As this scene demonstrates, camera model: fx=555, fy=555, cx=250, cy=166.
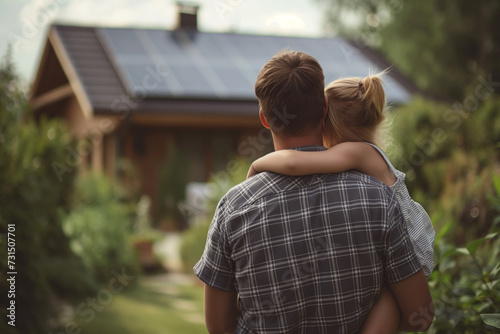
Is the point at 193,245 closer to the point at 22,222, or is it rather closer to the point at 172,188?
the point at 22,222

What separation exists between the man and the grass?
371 centimetres

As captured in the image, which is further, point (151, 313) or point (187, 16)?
point (187, 16)

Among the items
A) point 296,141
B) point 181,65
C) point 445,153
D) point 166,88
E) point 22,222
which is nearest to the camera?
point 296,141

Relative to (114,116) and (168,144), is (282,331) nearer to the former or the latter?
(114,116)

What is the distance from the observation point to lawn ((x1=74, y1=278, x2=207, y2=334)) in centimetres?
534

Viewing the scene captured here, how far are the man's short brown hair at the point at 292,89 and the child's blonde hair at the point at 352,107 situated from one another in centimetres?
20

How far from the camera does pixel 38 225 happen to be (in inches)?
161

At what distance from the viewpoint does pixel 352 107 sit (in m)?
1.90

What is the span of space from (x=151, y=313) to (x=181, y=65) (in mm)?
7893

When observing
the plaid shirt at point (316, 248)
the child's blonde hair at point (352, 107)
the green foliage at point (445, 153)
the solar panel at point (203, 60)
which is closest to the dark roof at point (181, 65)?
the solar panel at point (203, 60)

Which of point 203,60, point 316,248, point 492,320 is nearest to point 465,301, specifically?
point 492,320

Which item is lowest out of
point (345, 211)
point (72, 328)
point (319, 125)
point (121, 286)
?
point (121, 286)

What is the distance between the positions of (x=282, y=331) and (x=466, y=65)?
63.8 ft

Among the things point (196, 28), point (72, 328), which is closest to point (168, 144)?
point (196, 28)
